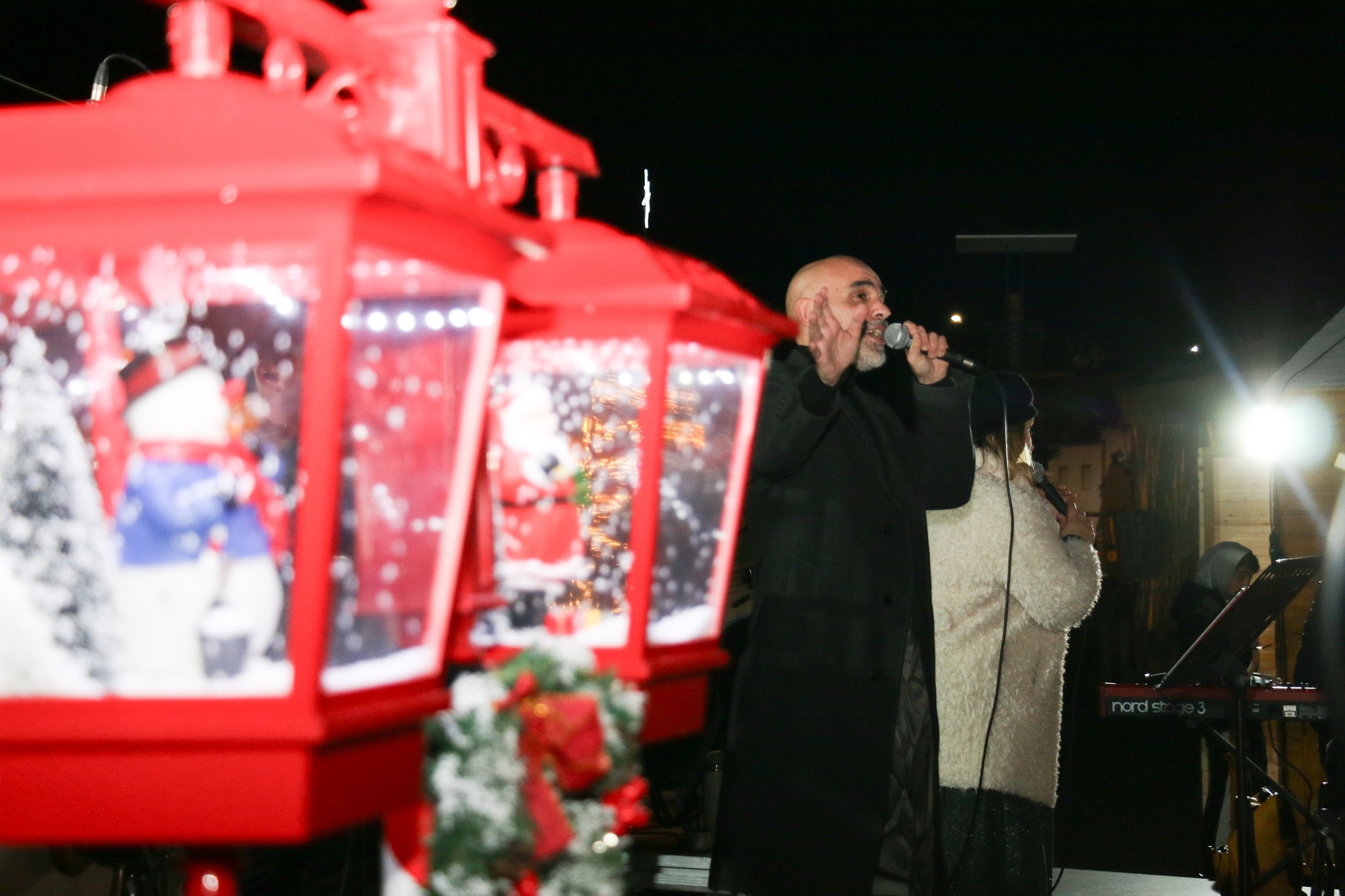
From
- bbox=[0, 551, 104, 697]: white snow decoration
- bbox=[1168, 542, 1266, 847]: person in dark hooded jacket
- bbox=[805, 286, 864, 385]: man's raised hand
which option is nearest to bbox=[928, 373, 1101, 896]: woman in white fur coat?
bbox=[805, 286, 864, 385]: man's raised hand

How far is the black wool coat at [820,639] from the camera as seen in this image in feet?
9.45

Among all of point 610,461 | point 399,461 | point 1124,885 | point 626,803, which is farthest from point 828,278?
point 1124,885

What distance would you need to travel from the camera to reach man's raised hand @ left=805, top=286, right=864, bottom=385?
107 inches

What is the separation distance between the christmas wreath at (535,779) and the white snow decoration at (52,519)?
0.47m

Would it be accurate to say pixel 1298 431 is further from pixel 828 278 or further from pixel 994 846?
pixel 828 278

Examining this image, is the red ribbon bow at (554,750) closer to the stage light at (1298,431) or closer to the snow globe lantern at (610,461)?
the snow globe lantern at (610,461)

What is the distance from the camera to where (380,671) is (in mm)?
1584

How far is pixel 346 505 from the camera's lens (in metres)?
1.52

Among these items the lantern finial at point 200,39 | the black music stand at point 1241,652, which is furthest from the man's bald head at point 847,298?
the black music stand at point 1241,652

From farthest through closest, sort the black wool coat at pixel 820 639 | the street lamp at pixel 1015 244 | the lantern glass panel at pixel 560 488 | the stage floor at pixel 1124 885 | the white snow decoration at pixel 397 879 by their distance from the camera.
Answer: the street lamp at pixel 1015 244, the stage floor at pixel 1124 885, the black wool coat at pixel 820 639, the lantern glass panel at pixel 560 488, the white snow decoration at pixel 397 879

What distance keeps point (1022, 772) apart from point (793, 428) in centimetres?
130

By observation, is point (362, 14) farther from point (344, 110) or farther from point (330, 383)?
point (330, 383)

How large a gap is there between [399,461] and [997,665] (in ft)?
7.64

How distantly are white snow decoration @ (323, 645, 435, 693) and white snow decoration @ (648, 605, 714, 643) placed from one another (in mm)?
630
